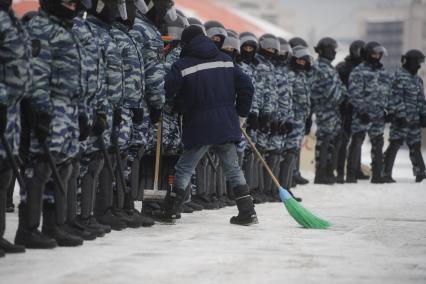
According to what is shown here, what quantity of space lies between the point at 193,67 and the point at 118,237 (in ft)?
6.67

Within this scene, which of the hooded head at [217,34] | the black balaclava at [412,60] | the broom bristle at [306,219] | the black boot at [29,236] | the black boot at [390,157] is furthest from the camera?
the black boot at [390,157]

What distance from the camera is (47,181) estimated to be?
28.6 feet

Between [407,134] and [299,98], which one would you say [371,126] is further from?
[299,98]

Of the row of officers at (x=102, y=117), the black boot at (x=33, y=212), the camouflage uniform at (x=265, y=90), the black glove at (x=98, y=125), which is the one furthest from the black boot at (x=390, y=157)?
the black boot at (x=33, y=212)

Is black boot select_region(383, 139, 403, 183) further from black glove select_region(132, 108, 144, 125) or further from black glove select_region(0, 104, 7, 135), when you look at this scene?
black glove select_region(0, 104, 7, 135)

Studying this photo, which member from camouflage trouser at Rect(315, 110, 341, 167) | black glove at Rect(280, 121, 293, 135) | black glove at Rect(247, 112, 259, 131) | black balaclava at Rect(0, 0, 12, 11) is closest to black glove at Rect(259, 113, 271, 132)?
black glove at Rect(247, 112, 259, 131)

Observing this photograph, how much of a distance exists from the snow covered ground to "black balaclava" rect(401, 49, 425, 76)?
7.61 meters

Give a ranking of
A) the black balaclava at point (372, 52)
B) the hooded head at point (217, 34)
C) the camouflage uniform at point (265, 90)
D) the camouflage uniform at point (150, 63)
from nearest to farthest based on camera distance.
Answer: the camouflage uniform at point (150, 63)
the hooded head at point (217, 34)
the camouflage uniform at point (265, 90)
the black balaclava at point (372, 52)

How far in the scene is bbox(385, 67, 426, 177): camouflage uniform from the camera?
1985 centimetres

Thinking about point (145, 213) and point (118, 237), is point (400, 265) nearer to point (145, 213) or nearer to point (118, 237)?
point (118, 237)

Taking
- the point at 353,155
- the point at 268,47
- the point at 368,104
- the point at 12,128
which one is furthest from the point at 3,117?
Result: the point at 353,155

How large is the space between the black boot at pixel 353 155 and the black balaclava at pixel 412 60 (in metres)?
1.48

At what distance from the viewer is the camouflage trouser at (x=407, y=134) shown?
20266mm

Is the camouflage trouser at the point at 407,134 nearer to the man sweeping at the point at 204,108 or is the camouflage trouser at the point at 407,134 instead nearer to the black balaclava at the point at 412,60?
the black balaclava at the point at 412,60
